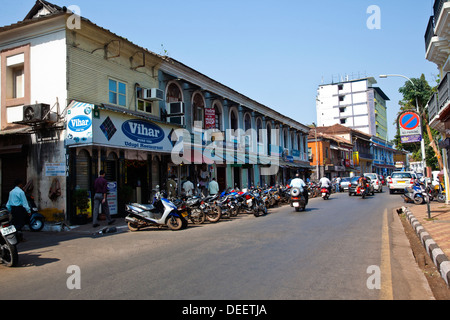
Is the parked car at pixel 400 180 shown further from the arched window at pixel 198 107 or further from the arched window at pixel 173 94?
the arched window at pixel 173 94

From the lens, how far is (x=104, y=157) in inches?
558

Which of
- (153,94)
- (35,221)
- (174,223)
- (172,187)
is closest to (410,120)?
(172,187)

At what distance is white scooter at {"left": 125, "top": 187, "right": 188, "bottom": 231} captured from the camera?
36.2ft

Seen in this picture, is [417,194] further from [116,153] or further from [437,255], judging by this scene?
[116,153]

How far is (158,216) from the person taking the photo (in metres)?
11.2

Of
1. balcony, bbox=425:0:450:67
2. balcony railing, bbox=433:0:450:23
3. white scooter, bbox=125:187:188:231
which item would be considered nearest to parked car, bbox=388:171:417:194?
balcony, bbox=425:0:450:67

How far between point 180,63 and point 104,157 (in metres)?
7.49

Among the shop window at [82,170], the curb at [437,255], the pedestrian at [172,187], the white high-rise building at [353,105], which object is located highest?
the white high-rise building at [353,105]

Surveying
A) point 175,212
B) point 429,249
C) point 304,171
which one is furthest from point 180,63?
point 304,171

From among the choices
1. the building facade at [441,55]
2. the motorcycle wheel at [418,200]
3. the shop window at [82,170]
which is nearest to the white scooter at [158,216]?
the shop window at [82,170]

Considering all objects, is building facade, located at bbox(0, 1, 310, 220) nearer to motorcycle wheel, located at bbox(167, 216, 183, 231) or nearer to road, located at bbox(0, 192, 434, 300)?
road, located at bbox(0, 192, 434, 300)

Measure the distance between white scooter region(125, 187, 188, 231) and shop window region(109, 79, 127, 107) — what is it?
584cm

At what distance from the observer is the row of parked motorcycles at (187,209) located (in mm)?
11086

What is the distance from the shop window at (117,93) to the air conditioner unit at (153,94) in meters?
1.02
